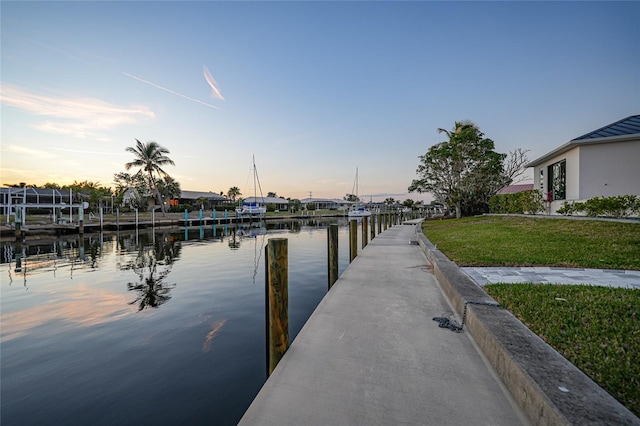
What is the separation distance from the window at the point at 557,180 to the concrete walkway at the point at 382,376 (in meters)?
17.7

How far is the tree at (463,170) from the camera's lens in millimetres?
28766

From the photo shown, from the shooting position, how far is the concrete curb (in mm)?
1844

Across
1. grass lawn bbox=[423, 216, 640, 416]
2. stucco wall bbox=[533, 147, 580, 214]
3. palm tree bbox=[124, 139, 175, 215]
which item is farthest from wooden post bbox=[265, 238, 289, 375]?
palm tree bbox=[124, 139, 175, 215]

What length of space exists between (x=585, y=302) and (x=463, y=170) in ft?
92.6

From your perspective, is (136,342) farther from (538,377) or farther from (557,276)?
(557,276)

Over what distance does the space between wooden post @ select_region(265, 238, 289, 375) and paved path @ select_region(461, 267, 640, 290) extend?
14.2 feet

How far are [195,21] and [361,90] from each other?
48.9 feet

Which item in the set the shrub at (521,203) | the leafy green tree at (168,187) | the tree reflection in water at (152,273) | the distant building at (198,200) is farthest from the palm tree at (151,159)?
the shrub at (521,203)

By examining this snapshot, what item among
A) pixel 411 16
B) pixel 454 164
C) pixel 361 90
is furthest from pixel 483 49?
pixel 454 164

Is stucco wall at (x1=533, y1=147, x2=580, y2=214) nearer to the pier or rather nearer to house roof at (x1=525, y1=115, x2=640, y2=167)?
house roof at (x1=525, y1=115, x2=640, y2=167)

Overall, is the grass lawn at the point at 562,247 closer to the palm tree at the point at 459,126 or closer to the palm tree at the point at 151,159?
the palm tree at the point at 459,126

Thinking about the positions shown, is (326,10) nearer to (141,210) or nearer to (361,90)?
(361,90)

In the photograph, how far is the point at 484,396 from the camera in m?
2.66

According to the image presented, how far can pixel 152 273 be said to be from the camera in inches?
421
